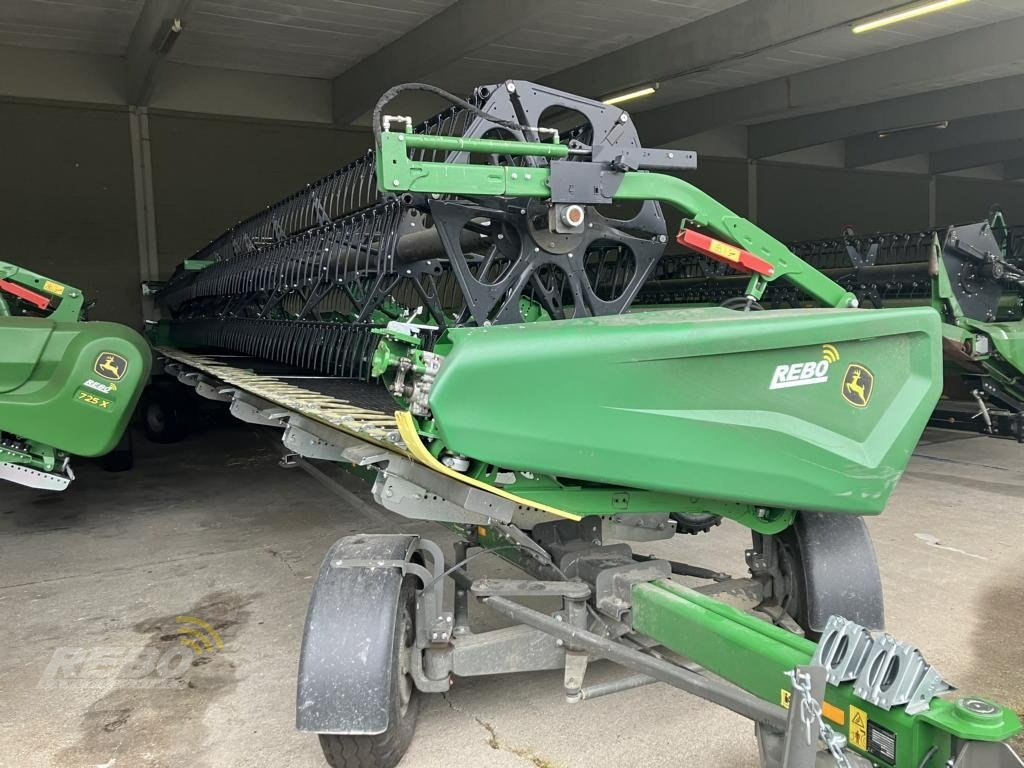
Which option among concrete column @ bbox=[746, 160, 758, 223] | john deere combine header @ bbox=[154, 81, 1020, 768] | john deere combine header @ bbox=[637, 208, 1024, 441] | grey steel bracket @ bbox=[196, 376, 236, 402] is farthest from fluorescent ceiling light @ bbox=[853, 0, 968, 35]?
concrete column @ bbox=[746, 160, 758, 223]

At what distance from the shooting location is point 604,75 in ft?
37.4

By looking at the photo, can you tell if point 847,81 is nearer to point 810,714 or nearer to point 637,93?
point 637,93

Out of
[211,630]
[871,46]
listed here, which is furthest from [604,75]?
[211,630]

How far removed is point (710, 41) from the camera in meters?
9.78

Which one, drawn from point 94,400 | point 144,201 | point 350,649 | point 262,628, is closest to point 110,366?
point 94,400

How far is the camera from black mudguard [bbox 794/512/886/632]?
300cm

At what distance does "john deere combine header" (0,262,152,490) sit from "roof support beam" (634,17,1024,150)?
10.3 m

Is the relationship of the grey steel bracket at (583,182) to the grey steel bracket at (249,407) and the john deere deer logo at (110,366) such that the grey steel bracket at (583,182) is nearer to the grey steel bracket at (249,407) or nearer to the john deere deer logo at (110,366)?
the grey steel bracket at (249,407)

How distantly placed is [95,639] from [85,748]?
103 cm

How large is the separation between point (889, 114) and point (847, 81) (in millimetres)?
3018

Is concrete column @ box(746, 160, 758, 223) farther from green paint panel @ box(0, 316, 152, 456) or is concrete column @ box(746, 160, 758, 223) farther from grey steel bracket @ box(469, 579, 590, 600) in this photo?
grey steel bracket @ box(469, 579, 590, 600)

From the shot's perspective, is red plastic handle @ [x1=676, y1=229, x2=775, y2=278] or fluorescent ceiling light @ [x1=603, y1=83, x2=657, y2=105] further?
fluorescent ceiling light @ [x1=603, y1=83, x2=657, y2=105]

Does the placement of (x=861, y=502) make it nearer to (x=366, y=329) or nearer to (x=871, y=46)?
(x=366, y=329)

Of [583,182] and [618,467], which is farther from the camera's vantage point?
[583,182]
